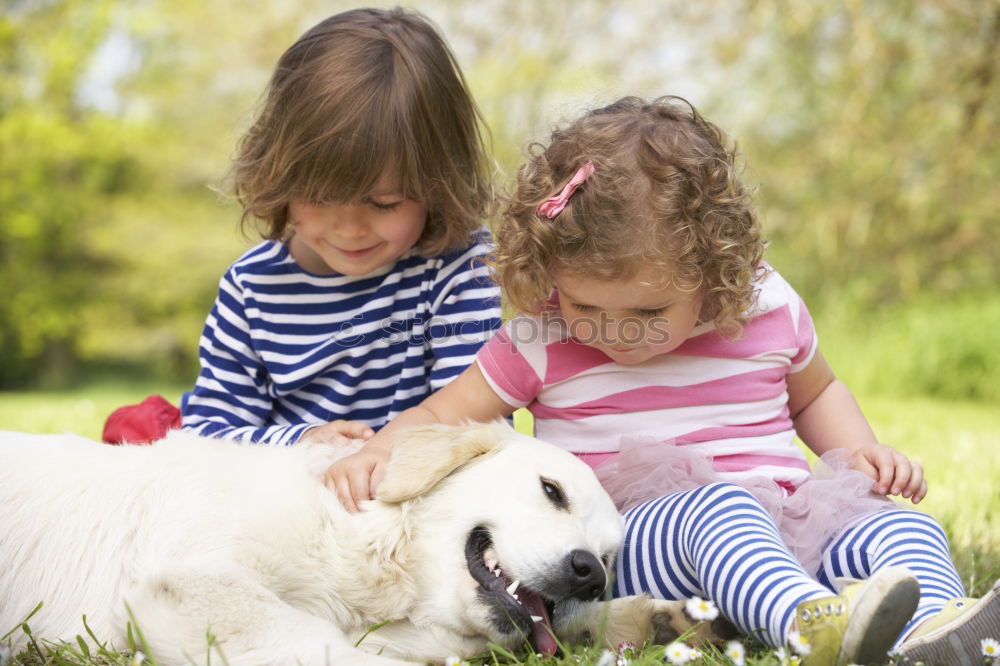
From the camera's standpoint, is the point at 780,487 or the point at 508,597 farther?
the point at 780,487

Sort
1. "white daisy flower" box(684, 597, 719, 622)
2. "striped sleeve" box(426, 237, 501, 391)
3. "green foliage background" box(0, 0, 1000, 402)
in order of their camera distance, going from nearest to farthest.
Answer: "white daisy flower" box(684, 597, 719, 622)
"striped sleeve" box(426, 237, 501, 391)
"green foliage background" box(0, 0, 1000, 402)

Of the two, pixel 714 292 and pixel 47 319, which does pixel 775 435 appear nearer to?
pixel 714 292

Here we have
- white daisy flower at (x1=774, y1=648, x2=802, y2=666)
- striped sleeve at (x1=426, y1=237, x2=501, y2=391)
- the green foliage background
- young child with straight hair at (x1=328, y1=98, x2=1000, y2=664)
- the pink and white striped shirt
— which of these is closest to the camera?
white daisy flower at (x1=774, y1=648, x2=802, y2=666)

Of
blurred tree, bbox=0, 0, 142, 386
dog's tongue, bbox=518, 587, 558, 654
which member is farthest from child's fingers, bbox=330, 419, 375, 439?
blurred tree, bbox=0, 0, 142, 386

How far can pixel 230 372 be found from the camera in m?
3.61

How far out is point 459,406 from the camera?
10.1 feet

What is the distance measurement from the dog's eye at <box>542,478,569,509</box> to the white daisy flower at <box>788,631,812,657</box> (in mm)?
695

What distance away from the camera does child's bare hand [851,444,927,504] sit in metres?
2.74

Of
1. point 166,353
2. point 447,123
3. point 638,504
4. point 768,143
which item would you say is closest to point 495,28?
point 768,143

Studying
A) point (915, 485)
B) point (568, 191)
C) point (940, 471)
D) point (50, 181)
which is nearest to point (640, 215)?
point (568, 191)

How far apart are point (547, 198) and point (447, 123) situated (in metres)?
0.72

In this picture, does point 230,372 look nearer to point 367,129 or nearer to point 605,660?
point 367,129

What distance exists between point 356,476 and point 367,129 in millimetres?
1240

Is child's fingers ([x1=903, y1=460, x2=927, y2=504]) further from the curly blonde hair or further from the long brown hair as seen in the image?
the long brown hair
